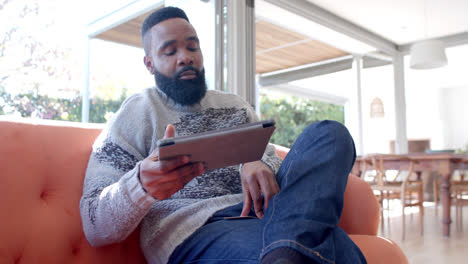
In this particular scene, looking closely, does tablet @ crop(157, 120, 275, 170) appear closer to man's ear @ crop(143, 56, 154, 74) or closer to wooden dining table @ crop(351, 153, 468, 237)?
man's ear @ crop(143, 56, 154, 74)

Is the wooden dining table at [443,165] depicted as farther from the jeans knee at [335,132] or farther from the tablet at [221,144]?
the tablet at [221,144]

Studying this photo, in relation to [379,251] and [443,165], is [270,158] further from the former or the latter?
[443,165]

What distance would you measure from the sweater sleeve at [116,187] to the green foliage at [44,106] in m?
1.94

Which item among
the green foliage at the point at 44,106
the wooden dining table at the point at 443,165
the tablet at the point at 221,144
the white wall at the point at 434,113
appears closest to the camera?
the tablet at the point at 221,144

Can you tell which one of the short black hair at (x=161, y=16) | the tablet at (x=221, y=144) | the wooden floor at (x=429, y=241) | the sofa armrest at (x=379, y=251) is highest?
the short black hair at (x=161, y=16)

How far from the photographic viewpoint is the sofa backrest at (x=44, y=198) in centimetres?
95

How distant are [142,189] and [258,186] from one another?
287 mm

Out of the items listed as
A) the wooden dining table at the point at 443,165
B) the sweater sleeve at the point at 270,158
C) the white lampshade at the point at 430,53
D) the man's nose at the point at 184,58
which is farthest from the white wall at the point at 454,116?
the man's nose at the point at 184,58

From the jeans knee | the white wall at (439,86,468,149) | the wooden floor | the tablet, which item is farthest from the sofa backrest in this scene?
the white wall at (439,86,468,149)

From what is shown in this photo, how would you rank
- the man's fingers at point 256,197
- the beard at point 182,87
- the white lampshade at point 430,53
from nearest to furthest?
the man's fingers at point 256,197
the beard at point 182,87
the white lampshade at point 430,53

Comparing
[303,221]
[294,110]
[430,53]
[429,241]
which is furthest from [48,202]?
[294,110]

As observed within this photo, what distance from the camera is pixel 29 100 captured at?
273 centimetres

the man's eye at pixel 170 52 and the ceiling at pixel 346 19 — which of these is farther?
the ceiling at pixel 346 19

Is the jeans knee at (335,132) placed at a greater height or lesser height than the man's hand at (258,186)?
greater
